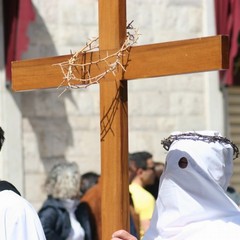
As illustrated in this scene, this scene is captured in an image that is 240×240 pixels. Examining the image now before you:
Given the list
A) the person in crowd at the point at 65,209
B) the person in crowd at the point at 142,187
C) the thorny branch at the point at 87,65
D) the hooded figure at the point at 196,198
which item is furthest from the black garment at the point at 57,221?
the hooded figure at the point at 196,198

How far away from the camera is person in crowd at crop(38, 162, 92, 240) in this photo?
7570 mm

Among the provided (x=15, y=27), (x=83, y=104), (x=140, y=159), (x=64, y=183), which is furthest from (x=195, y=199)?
(x=83, y=104)

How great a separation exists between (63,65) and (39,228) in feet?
2.29

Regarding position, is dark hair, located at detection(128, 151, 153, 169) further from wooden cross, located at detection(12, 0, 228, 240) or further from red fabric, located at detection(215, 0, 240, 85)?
wooden cross, located at detection(12, 0, 228, 240)

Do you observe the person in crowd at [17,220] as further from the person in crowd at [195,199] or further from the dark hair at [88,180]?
the dark hair at [88,180]

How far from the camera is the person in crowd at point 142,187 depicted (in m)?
7.79

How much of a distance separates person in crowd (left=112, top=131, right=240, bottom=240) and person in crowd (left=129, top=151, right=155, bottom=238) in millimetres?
3868

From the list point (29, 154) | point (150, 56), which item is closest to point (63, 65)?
point (150, 56)

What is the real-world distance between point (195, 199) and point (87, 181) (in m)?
5.47

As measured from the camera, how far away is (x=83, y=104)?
1003 cm

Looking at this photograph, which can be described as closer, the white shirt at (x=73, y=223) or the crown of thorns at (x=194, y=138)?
the crown of thorns at (x=194, y=138)

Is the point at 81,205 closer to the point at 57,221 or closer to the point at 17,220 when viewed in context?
the point at 57,221

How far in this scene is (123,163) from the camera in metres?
3.90

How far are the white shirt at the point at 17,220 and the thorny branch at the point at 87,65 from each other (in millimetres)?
552
